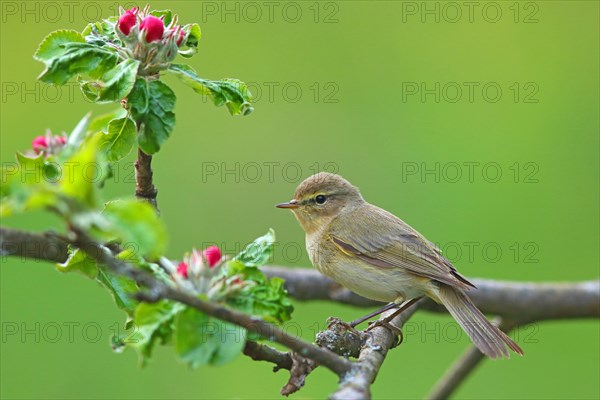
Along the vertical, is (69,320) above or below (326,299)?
below

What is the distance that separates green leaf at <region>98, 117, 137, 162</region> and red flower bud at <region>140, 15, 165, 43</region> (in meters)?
0.31

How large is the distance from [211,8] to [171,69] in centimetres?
576

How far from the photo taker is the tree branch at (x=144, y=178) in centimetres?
272

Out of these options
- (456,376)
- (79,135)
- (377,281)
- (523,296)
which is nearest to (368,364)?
(79,135)

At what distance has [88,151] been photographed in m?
1.60

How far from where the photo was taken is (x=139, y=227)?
60.9 inches

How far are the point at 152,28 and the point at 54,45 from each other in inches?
11.8

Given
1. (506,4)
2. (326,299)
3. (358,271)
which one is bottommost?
(326,299)

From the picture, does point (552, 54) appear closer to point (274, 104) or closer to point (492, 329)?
point (274, 104)

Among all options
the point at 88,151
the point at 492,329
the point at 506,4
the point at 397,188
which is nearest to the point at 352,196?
the point at 492,329

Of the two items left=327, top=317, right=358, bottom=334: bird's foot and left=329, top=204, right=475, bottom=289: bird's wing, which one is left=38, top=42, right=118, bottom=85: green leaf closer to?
left=327, top=317, right=358, bottom=334: bird's foot

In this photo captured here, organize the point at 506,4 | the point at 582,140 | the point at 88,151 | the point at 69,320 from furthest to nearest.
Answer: the point at 506,4, the point at 582,140, the point at 69,320, the point at 88,151

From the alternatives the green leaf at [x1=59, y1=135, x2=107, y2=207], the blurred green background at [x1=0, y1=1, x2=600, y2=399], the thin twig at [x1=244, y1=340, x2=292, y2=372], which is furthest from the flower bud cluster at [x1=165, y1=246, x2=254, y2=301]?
the blurred green background at [x1=0, y1=1, x2=600, y2=399]

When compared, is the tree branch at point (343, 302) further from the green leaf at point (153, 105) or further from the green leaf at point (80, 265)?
the green leaf at point (153, 105)
